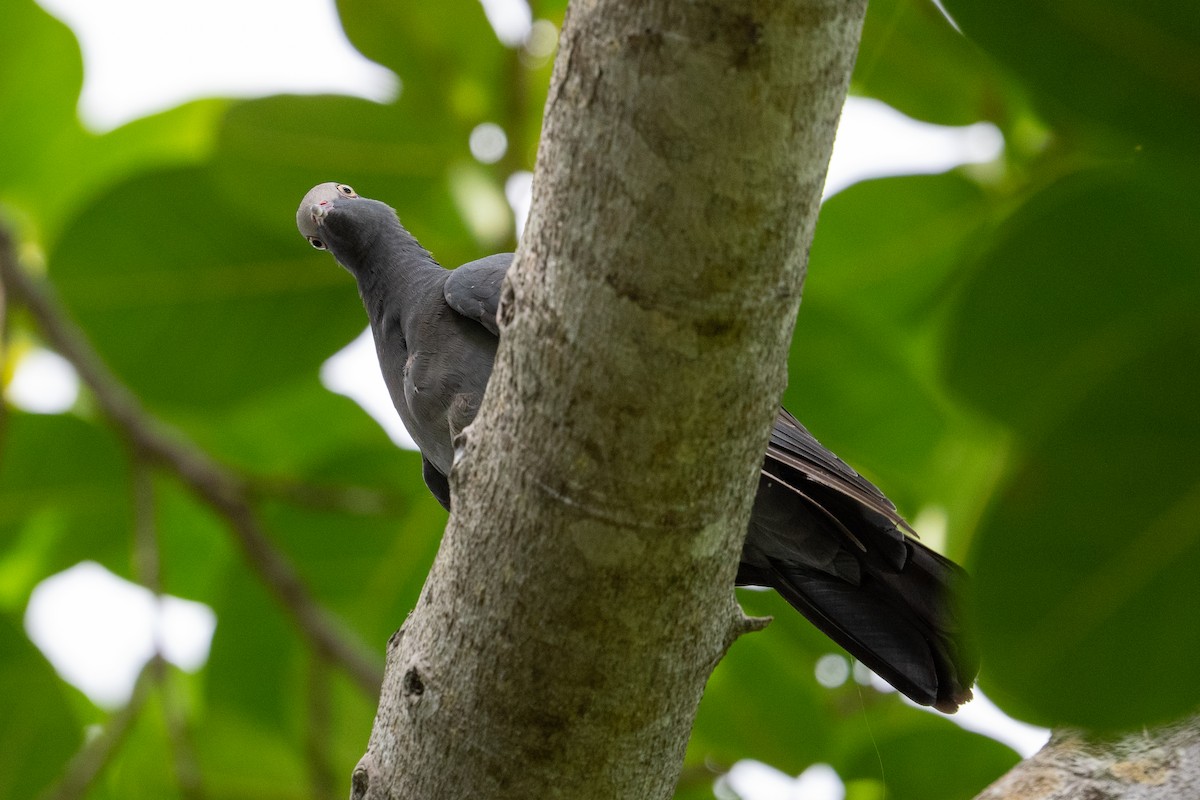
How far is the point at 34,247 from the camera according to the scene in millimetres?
3777

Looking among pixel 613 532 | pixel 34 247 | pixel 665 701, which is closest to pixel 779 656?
pixel 665 701

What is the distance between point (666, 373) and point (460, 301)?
4.22 ft

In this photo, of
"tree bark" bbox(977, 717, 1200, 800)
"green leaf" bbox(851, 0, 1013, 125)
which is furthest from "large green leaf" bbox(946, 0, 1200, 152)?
"green leaf" bbox(851, 0, 1013, 125)

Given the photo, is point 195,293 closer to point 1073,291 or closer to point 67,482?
point 67,482

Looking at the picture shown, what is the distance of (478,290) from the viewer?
252 cm

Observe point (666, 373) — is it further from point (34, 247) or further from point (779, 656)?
point (34, 247)

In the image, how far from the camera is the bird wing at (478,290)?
249cm

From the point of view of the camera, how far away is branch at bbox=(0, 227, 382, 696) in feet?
10.3

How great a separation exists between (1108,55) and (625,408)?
24.3 inches

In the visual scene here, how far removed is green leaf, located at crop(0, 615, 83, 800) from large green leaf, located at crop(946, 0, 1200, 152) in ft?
9.57

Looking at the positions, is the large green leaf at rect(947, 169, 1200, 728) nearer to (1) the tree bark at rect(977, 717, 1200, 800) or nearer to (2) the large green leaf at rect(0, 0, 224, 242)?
(1) the tree bark at rect(977, 717, 1200, 800)

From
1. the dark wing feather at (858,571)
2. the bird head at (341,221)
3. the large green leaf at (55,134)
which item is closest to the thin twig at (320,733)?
the bird head at (341,221)

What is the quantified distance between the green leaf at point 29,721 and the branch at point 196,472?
59 centimetres

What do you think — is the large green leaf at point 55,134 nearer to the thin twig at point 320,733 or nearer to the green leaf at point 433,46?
the green leaf at point 433,46
